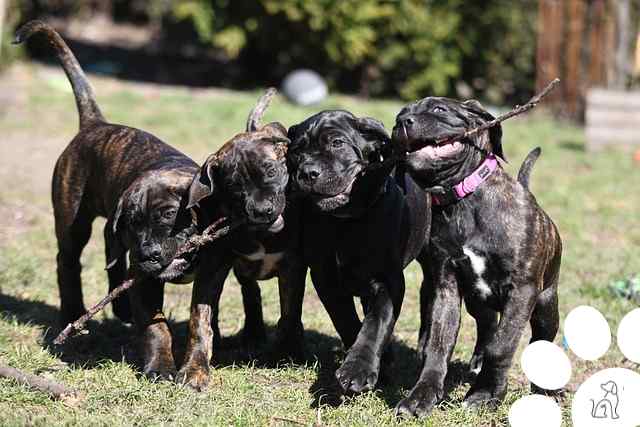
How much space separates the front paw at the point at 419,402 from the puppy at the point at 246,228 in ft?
3.30

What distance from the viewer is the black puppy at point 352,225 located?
5.08m

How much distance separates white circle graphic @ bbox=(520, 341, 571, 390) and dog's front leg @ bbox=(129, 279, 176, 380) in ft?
6.56

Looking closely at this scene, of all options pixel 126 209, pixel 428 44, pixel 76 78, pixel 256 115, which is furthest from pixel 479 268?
pixel 428 44

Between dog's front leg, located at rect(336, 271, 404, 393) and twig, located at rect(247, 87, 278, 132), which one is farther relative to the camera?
twig, located at rect(247, 87, 278, 132)

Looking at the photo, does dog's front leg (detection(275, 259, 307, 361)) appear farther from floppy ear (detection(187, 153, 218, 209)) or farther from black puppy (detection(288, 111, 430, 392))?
floppy ear (detection(187, 153, 218, 209))

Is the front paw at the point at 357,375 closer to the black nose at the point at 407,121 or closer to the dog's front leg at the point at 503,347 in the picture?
the dog's front leg at the point at 503,347

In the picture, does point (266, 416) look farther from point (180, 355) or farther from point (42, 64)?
point (42, 64)

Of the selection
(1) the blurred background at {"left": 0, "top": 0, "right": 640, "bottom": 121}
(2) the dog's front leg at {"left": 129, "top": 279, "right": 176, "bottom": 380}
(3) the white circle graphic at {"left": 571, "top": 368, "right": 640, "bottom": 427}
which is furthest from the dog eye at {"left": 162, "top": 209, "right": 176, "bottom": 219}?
(1) the blurred background at {"left": 0, "top": 0, "right": 640, "bottom": 121}

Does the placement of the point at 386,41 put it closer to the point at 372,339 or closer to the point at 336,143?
the point at 336,143

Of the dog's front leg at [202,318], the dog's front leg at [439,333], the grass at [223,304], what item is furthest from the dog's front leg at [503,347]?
the dog's front leg at [202,318]

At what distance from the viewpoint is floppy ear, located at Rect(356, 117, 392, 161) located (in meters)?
5.32

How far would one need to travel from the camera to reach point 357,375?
4.88m

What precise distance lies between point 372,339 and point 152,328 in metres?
1.31

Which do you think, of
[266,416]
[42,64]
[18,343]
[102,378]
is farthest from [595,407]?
[42,64]
